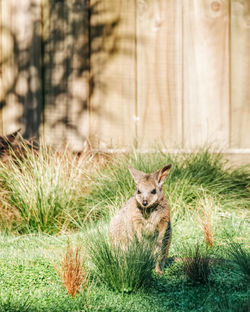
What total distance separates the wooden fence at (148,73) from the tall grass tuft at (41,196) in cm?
111

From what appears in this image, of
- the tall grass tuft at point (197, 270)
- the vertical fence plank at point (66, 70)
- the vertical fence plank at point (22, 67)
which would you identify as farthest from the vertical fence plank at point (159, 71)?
the tall grass tuft at point (197, 270)

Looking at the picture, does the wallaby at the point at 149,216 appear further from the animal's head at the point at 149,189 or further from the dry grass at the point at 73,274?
the dry grass at the point at 73,274

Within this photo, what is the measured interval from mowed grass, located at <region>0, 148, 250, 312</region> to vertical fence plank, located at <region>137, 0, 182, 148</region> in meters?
0.63

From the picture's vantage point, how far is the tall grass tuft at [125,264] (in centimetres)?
345

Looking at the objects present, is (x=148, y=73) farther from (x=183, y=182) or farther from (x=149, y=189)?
(x=149, y=189)

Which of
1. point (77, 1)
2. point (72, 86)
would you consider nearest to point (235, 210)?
point (72, 86)

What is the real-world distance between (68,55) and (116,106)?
2.92ft

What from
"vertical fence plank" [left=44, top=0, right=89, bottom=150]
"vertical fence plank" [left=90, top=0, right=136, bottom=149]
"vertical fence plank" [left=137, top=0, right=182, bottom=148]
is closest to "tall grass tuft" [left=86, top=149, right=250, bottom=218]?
"vertical fence plank" [left=137, top=0, right=182, bottom=148]

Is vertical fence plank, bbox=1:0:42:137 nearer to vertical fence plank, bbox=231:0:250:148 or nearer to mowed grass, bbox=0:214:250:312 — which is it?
vertical fence plank, bbox=231:0:250:148

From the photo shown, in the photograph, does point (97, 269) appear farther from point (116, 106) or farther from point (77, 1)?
point (77, 1)

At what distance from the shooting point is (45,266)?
4.07m

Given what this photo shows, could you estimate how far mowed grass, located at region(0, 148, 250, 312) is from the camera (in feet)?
11.1

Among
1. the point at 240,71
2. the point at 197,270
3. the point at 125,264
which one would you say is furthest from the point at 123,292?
the point at 240,71

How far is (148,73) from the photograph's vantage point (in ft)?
22.9
